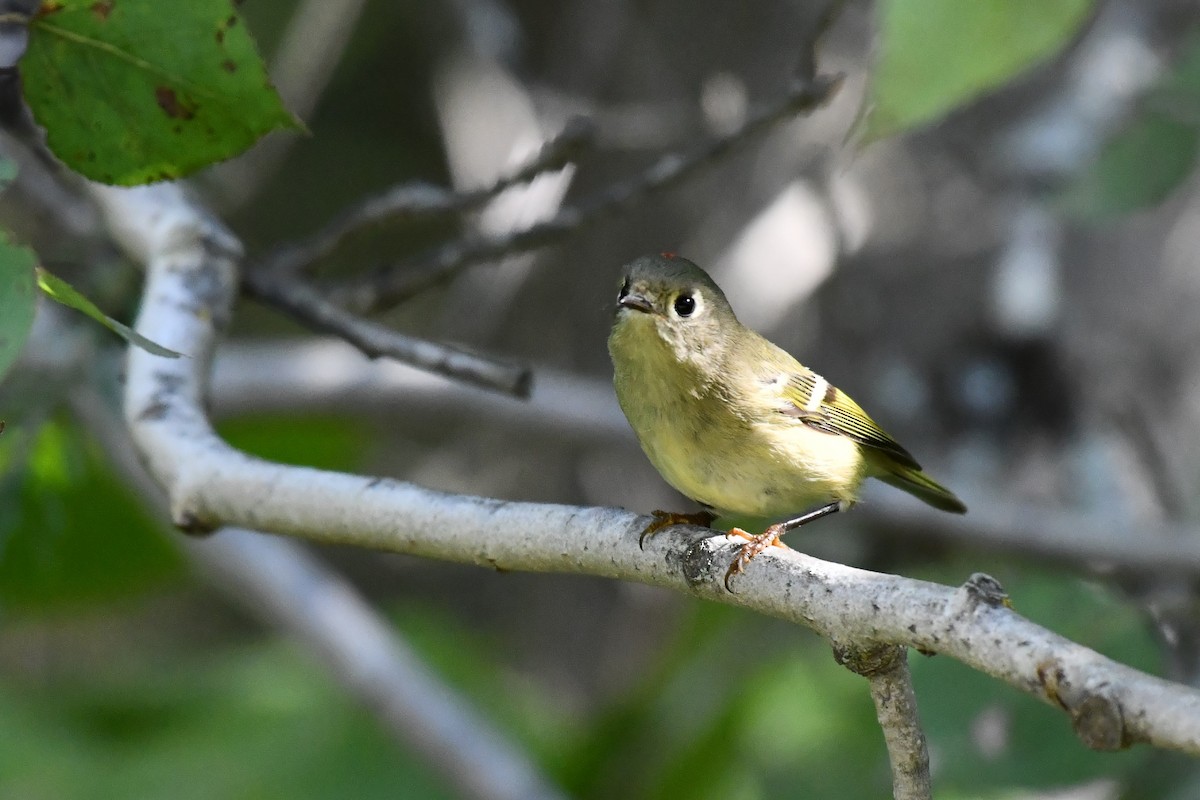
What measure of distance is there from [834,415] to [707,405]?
0.39m

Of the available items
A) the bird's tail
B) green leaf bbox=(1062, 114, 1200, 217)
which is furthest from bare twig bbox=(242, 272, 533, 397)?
green leaf bbox=(1062, 114, 1200, 217)

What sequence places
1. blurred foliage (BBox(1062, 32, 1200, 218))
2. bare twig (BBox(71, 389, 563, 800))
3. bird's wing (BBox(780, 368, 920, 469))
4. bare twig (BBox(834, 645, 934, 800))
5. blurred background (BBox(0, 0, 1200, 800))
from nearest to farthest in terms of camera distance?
1. bare twig (BBox(834, 645, 934, 800))
2. bird's wing (BBox(780, 368, 920, 469))
3. blurred foliage (BBox(1062, 32, 1200, 218))
4. blurred background (BBox(0, 0, 1200, 800))
5. bare twig (BBox(71, 389, 563, 800))

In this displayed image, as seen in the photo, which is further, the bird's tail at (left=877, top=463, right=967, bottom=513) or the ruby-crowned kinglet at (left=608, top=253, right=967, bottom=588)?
the bird's tail at (left=877, top=463, right=967, bottom=513)

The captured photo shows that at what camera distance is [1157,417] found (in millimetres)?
4051

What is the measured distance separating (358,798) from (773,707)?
137cm

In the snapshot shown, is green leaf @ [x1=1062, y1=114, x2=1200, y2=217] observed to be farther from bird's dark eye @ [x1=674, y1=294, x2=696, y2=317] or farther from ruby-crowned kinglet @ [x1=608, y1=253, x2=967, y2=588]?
bird's dark eye @ [x1=674, y1=294, x2=696, y2=317]

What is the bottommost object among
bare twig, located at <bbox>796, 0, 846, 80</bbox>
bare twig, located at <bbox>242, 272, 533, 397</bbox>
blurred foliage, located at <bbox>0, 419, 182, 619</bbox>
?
blurred foliage, located at <bbox>0, 419, 182, 619</bbox>

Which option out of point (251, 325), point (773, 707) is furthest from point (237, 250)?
point (251, 325)

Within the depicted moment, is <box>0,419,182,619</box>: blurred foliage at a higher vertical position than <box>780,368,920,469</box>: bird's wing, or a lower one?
lower

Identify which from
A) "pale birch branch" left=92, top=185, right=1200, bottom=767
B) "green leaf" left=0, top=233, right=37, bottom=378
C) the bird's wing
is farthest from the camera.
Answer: the bird's wing

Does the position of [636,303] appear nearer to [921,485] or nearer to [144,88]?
[921,485]

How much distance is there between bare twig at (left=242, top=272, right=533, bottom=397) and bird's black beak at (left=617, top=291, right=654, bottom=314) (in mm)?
244

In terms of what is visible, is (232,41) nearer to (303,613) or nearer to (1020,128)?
(303,613)

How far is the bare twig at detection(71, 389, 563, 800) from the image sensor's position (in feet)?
10.5
